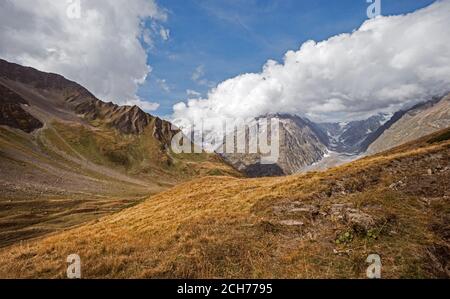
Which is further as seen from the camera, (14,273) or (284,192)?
(284,192)

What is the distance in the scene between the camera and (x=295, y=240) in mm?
15305

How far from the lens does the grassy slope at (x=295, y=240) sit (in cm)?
1257

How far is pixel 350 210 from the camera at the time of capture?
17297 mm

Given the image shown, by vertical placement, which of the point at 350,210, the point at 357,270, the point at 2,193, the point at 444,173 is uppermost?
the point at 444,173

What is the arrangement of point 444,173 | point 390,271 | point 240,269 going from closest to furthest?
1. point 390,271
2. point 240,269
3. point 444,173

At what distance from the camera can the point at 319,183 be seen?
901 inches

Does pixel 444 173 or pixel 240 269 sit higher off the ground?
pixel 444 173

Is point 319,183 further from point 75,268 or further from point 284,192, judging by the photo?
point 75,268

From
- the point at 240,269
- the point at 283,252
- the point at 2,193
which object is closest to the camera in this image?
the point at 240,269

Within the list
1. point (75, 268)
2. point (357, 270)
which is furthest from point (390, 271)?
point (75, 268)

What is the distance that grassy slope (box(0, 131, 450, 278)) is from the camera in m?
12.6
